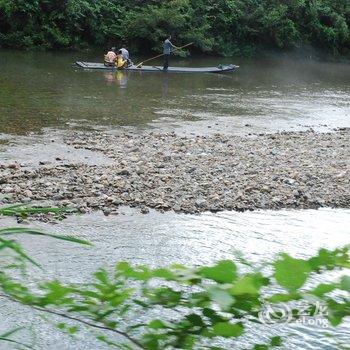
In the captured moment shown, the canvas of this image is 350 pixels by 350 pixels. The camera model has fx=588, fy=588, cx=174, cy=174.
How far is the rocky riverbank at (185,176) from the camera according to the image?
918 cm

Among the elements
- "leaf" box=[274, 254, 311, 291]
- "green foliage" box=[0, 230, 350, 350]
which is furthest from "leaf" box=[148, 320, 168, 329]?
"leaf" box=[274, 254, 311, 291]

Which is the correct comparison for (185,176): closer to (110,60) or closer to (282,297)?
(282,297)

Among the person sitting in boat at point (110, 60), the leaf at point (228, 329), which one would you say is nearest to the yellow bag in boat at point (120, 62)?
the person sitting in boat at point (110, 60)

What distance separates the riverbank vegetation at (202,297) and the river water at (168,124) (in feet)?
1.04

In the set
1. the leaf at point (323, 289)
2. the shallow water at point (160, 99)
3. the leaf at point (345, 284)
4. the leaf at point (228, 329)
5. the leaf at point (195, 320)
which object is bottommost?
the shallow water at point (160, 99)

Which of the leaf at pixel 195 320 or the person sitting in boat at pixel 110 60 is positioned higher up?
the person sitting in boat at pixel 110 60

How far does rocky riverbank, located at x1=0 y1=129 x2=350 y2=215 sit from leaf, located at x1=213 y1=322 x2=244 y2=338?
712 cm

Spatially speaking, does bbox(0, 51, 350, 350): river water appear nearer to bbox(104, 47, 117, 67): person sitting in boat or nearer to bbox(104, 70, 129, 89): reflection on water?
bbox(104, 70, 129, 89): reflection on water

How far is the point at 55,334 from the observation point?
5172mm

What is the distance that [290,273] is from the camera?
4.66ft

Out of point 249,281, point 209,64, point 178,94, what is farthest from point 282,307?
point 209,64

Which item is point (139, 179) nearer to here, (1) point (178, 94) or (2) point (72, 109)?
(2) point (72, 109)

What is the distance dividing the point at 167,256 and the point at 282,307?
5.77m

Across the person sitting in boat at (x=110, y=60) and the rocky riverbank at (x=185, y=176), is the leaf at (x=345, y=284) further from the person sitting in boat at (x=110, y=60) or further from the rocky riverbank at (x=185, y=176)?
the person sitting in boat at (x=110, y=60)
